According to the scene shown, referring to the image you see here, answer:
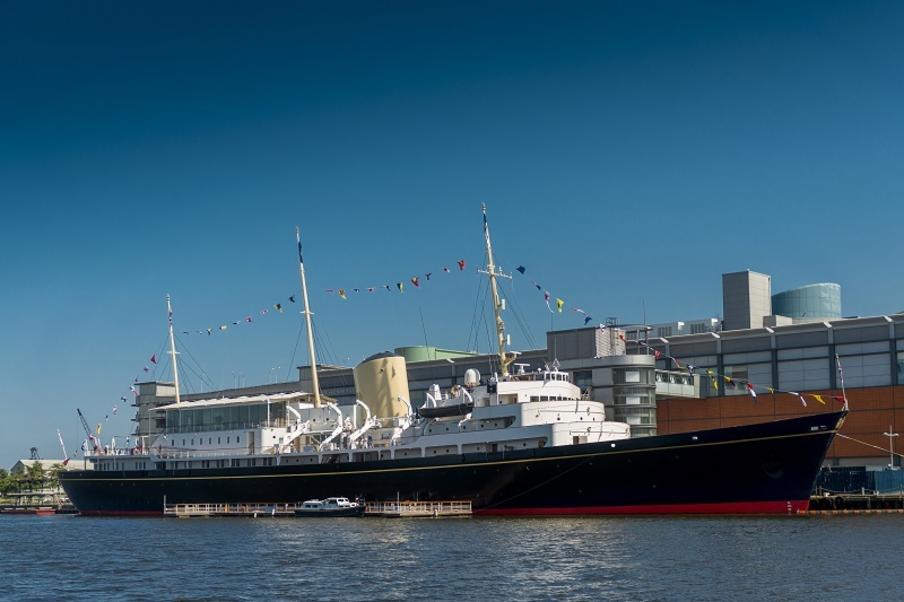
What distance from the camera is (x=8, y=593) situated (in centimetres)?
3881

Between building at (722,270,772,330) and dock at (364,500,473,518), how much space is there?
4630 cm

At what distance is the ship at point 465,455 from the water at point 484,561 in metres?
2.33

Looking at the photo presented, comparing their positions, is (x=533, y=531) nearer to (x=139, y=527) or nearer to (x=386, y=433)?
(x=386, y=433)

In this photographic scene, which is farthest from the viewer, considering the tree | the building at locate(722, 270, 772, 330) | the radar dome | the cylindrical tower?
the tree

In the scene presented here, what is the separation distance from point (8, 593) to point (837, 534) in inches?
1319

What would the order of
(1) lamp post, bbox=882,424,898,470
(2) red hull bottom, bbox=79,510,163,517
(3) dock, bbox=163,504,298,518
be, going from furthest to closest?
(2) red hull bottom, bbox=79,510,163,517, (1) lamp post, bbox=882,424,898,470, (3) dock, bbox=163,504,298,518

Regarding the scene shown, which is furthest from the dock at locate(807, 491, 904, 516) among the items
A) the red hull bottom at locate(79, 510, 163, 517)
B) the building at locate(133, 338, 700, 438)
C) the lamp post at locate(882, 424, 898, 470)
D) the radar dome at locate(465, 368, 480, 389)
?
the red hull bottom at locate(79, 510, 163, 517)

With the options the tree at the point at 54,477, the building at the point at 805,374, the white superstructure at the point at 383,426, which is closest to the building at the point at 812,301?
the building at the point at 805,374

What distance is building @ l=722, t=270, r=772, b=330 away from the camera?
103750 mm

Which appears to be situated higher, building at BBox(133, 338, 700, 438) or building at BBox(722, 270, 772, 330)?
building at BBox(722, 270, 772, 330)

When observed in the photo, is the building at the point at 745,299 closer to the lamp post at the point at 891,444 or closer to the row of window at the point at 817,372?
the row of window at the point at 817,372

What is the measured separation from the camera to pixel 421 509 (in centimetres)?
6588

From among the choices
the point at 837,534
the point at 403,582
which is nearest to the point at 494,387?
the point at 837,534

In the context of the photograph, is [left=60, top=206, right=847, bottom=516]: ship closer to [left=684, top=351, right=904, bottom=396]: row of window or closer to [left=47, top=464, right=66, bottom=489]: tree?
[left=684, top=351, right=904, bottom=396]: row of window
